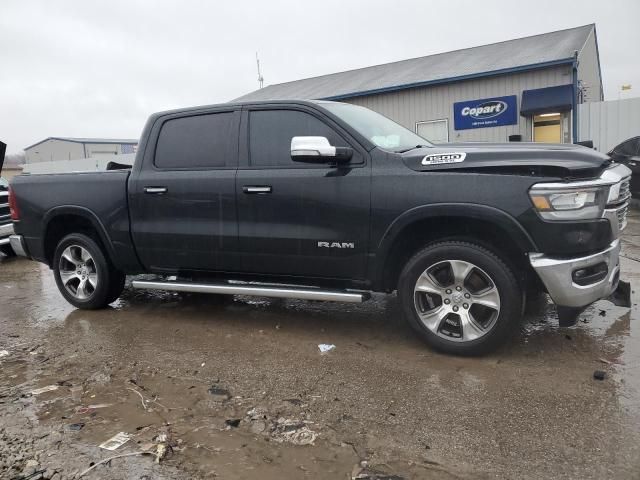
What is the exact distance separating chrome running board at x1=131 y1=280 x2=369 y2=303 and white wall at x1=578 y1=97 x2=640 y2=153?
13.4m

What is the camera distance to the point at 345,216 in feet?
13.2

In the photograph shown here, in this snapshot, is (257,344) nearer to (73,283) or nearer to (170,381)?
(170,381)

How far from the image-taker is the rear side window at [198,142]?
15.1 feet

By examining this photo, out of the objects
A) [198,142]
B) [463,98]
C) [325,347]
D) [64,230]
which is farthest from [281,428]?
[463,98]

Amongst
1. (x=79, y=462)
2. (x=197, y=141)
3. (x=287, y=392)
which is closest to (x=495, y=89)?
(x=197, y=141)

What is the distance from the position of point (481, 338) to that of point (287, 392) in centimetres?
141

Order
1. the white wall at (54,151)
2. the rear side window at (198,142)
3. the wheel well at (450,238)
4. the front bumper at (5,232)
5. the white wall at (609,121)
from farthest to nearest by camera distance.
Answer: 1. the white wall at (54,151)
2. the white wall at (609,121)
3. the front bumper at (5,232)
4. the rear side window at (198,142)
5. the wheel well at (450,238)

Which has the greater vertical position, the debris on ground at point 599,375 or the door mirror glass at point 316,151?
the door mirror glass at point 316,151

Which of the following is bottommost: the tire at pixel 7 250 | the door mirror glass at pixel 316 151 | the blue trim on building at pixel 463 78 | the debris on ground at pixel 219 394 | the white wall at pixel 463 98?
the debris on ground at pixel 219 394

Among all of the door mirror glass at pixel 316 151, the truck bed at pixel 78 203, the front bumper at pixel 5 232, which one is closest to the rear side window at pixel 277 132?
the door mirror glass at pixel 316 151

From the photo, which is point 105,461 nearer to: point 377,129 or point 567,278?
point 567,278

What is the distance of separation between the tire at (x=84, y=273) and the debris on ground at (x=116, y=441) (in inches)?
106

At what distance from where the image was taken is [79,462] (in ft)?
8.67

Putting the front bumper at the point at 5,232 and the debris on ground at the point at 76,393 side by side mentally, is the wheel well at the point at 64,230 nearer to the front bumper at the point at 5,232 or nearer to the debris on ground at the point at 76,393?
the debris on ground at the point at 76,393
